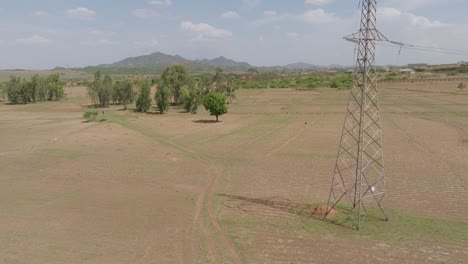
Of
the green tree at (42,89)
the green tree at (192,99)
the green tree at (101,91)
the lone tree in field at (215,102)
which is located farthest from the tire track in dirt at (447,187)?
the green tree at (42,89)

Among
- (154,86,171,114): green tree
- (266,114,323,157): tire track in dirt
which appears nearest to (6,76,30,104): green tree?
(154,86,171,114): green tree

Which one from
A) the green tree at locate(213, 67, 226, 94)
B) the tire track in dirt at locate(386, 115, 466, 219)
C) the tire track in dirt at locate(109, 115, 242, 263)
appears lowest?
the tire track in dirt at locate(109, 115, 242, 263)

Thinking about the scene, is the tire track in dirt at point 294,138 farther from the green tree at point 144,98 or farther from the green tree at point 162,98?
the green tree at point 144,98

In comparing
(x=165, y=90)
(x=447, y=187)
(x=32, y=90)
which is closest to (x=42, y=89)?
(x=32, y=90)

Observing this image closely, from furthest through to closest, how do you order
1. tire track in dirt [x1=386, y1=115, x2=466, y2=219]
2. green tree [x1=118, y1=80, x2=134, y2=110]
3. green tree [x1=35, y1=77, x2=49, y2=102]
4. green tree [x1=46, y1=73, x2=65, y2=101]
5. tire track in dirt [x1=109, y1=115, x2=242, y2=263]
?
green tree [x1=46, y1=73, x2=65, y2=101], green tree [x1=35, y1=77, x2=49, y2=102], green tree [x1=118, y1=80, x2=134, y2=110], tire track in dirt [x1=386, y1=115, x2=466, y2=219], tire track in dirt [x1=109, y1=115, x2=242, y2=263]

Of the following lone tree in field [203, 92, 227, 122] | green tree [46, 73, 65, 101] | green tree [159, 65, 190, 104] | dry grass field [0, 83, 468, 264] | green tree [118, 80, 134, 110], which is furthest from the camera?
green tree [46, 73, 65, 101]

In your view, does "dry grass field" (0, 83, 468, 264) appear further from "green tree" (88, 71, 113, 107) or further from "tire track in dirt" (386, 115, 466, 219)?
"green tree" (88, 71, 113, 107)

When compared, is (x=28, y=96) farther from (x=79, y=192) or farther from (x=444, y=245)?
(x=444, y=245)
